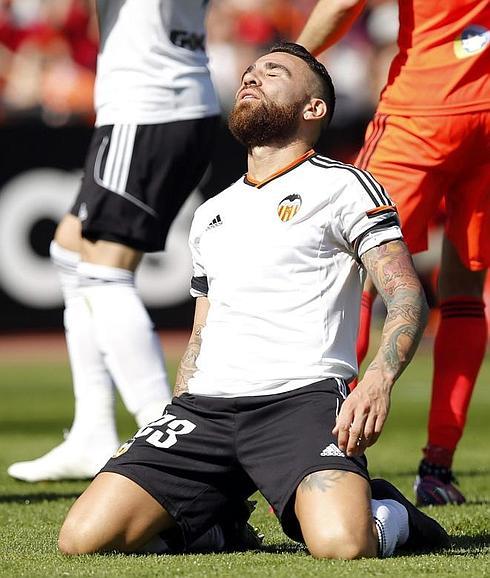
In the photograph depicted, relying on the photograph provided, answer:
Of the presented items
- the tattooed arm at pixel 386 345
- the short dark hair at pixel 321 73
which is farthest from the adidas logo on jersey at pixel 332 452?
the short dark hair at pixel 321 73

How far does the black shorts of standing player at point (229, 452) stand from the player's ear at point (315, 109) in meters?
0.76

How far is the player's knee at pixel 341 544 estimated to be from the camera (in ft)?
10.8

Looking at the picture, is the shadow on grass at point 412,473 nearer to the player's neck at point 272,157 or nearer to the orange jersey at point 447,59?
the orange jersey at point 447,59

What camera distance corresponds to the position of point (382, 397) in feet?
10.6

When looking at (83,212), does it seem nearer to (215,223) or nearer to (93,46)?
(215,223)

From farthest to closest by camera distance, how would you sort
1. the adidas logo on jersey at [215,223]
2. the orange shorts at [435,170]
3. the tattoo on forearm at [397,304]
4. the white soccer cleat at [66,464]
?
the white soccer cleat at [66,464], the orange shorts at [435,170], the adidas logo on jersey at [215,223], the tattoo on forearm at [397,304]

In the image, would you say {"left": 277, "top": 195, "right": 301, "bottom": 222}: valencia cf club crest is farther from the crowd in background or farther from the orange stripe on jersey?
the crowd in background

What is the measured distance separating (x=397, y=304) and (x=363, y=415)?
353mm

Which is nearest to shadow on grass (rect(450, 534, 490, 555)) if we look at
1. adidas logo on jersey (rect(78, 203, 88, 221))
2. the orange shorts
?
the orange shorts

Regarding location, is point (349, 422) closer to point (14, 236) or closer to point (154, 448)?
point (154, 448)

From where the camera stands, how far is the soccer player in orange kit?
4.48 meters

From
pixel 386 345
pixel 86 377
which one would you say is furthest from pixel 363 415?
pixel 86 377

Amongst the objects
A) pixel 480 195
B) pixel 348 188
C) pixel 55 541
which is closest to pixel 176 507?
pixel 55 541

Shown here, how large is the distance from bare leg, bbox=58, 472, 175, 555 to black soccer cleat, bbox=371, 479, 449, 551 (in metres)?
0.56
